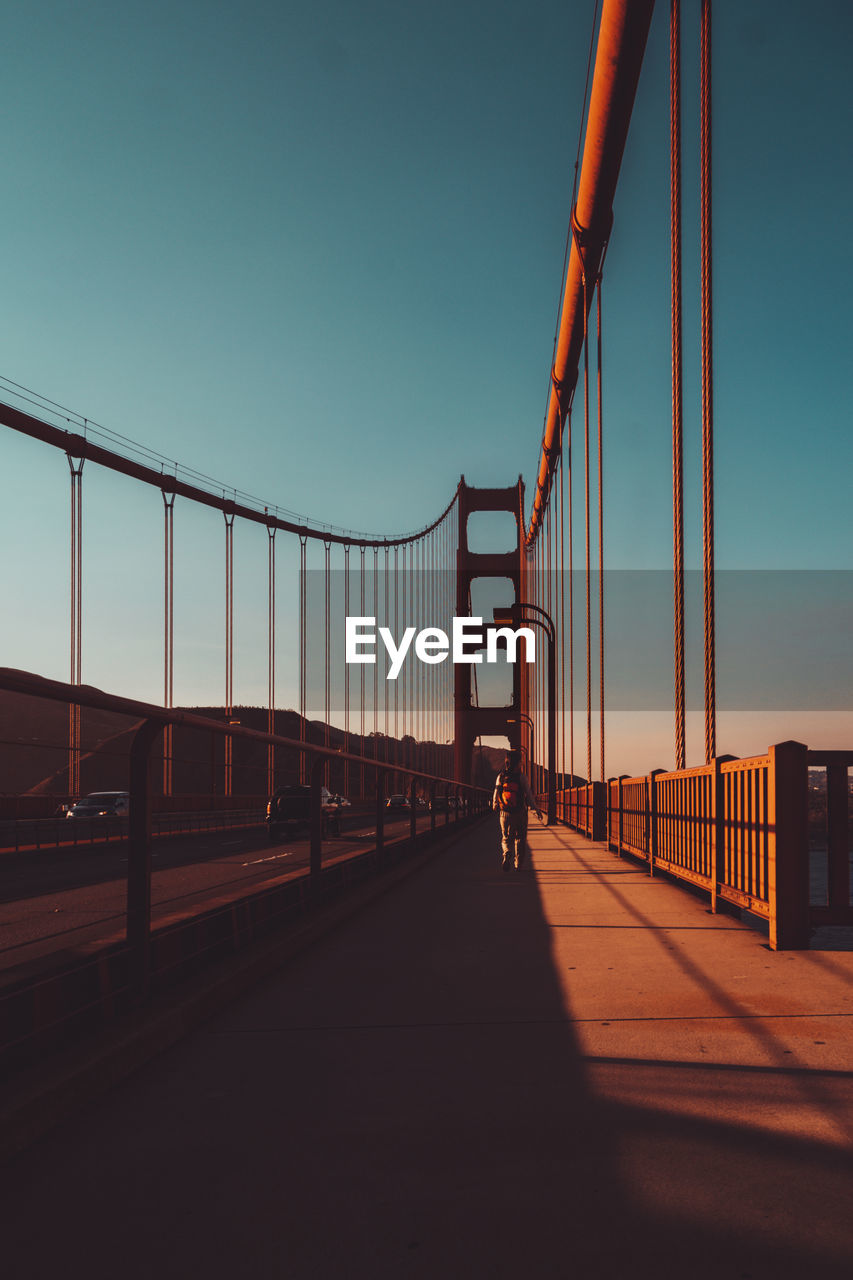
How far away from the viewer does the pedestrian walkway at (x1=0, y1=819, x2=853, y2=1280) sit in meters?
2.26

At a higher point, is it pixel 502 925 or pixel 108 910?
pixel 108 910

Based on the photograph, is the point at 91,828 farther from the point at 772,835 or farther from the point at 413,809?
the point at 772,835

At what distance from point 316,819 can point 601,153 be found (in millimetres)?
18840

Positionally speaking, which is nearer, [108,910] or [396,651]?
[108,910]

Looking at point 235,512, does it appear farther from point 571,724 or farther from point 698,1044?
point 698,1044

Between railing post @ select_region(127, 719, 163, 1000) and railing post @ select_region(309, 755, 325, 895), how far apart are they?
120 inches

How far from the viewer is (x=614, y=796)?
16.3 meters

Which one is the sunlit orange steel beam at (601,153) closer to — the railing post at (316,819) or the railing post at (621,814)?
the railing post at (621,814)

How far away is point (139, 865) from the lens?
13.3ft

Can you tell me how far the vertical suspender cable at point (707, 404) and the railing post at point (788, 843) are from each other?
8.31ft

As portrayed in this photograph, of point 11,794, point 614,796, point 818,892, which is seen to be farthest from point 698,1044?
point 818,892

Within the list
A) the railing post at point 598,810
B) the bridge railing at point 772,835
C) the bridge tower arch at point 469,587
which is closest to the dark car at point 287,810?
the railing post at point 598,810

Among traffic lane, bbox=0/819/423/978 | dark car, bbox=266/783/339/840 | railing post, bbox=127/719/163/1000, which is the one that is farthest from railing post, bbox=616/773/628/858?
railing post, bbox=127/719/163/1000

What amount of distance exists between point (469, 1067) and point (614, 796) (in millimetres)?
12926
